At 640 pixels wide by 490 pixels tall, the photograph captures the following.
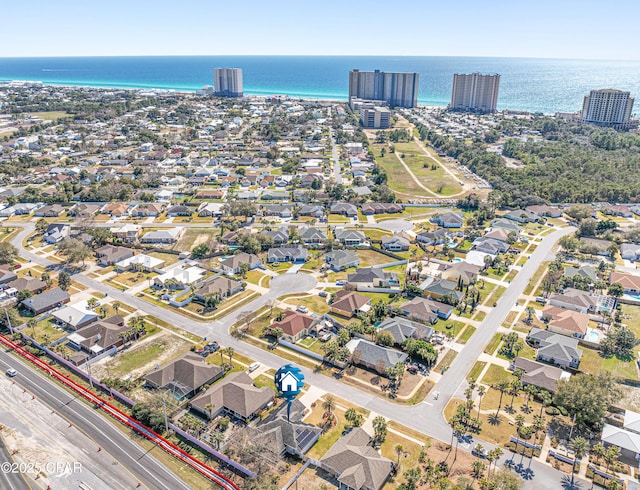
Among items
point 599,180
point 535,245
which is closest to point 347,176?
point 535,245

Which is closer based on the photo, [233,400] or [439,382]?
[233,400]

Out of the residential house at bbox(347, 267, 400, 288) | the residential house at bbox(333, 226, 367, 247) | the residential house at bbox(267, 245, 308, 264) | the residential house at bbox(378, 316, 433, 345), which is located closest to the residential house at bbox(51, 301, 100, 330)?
the residential house at bbox(267, 245, 308, 264)

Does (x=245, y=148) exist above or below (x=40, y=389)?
above

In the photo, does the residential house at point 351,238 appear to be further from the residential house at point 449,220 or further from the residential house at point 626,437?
the residential house at point 626,437

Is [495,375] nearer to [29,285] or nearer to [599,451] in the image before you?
[599,451]

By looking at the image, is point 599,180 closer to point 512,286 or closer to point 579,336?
point 512,286

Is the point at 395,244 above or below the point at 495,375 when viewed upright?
above

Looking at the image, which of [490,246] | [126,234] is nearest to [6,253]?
[126,234]
